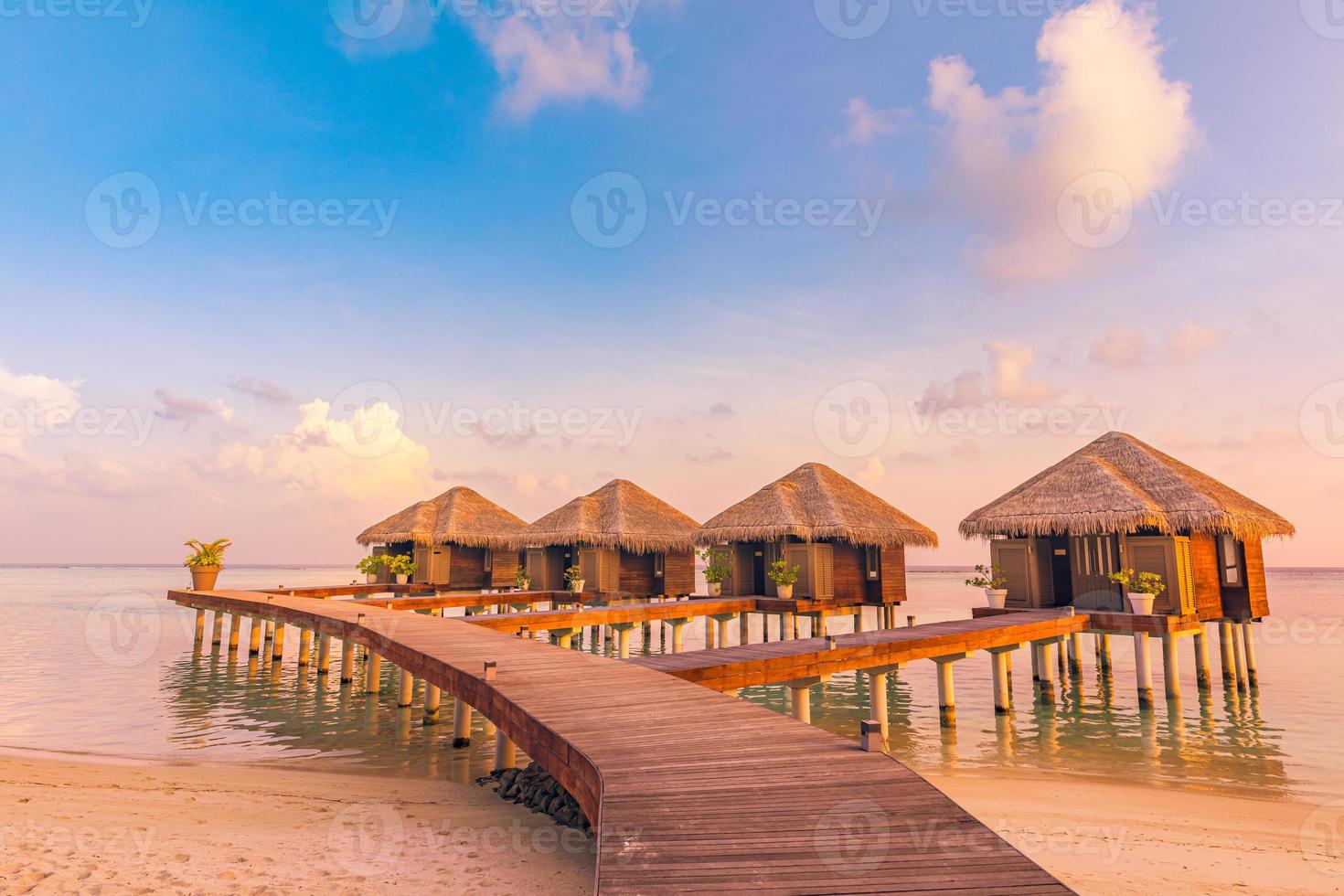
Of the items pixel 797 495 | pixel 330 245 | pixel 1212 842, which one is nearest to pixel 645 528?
pixel 797 495

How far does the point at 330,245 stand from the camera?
71.8 ft

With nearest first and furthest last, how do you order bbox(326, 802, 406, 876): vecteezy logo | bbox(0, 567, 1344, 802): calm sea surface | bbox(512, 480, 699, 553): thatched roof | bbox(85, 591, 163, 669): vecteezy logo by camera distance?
bbox(326, 802, 406, 876): vecteezy logo → bbox(0, 567, 1344, 802): calm sea surface → bbox(85, 591, 163, 669): vecteezy logo → bbox(512, 480, 699, 553): thatched roof

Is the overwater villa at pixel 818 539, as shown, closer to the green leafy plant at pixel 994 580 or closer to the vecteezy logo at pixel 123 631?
the green leafy plant at pixel 994 580

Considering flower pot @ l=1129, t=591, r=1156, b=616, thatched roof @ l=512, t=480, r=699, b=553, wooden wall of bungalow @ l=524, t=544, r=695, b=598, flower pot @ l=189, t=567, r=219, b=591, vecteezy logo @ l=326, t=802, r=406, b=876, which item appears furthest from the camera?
thatched roof @ l=512, t=480, r=699, b=553

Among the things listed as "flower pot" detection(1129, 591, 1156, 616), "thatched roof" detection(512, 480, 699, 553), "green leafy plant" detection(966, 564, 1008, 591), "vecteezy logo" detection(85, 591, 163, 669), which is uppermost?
"thatched roof" detection(512, 480, 699, 553)

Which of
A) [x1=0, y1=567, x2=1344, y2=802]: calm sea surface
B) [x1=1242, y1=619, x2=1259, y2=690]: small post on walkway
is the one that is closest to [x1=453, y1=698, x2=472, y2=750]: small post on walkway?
[x1=0, y1=567, x2=1344, y2=802]: calm sea surface

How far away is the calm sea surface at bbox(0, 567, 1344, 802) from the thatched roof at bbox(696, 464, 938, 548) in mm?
4004

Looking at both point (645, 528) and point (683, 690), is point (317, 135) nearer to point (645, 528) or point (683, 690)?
point (645, 528)

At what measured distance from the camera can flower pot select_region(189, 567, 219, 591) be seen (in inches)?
982

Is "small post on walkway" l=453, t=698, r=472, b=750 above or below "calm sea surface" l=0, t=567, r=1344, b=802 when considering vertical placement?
above

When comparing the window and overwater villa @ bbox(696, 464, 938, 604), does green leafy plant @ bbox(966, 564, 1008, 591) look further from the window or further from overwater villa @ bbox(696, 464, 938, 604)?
the window

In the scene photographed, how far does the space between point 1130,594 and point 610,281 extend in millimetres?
16703

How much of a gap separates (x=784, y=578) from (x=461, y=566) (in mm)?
15444

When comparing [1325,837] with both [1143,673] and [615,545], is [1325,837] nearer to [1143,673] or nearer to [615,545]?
[1143,673]
